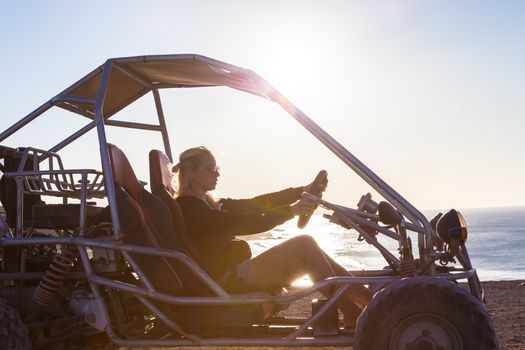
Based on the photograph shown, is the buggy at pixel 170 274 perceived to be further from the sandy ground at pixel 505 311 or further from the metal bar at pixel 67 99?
the sandy ground at pixel 505 311

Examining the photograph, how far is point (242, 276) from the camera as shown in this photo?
185 inches

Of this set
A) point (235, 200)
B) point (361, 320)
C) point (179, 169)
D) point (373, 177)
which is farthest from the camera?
point (235, 200)

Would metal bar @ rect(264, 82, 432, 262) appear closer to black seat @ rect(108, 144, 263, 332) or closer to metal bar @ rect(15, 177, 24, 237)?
black seat @ rect(108, 144, 263, 332)

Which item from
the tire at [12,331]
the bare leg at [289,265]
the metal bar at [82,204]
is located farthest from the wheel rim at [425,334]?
the tire at [12,331]

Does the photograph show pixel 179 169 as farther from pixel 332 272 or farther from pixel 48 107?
pixel 332 272

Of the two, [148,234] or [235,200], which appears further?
[235,200]

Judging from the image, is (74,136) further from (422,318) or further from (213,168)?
(422,318)

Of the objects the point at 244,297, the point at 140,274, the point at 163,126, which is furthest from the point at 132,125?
the point at 244,297

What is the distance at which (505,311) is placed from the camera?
9562mm

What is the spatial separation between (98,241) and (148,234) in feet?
1.10

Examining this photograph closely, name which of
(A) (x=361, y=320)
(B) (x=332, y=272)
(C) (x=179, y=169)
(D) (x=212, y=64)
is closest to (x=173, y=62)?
(D) (x=212, y=64)

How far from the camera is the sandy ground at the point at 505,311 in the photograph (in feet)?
23.7

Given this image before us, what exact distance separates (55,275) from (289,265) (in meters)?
1.62

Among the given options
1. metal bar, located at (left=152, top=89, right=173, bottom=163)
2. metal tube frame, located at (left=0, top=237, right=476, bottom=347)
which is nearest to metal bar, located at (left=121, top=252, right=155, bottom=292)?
metal tube frame, located at (left=0, top=237, right=476, bottom=347)
